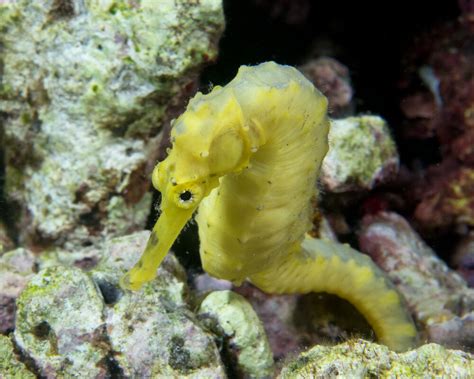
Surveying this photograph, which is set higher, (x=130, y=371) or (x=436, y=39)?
(x=436, y=39)

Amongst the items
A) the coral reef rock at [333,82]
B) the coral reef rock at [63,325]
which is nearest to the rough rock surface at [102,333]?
the coral reef rock at [63,325]

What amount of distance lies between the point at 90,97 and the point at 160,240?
158cm

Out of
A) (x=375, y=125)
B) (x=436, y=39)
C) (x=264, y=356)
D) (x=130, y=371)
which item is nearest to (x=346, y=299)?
(x=264, y=356)

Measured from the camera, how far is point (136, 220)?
12.1 feet

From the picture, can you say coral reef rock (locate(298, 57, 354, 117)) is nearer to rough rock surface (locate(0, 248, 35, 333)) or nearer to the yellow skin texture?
the yellow skin texture

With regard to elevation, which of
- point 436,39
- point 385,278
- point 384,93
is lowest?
point 385,278

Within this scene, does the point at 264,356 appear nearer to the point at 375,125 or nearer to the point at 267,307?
the point at 267,307

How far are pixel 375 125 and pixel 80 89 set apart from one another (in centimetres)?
230

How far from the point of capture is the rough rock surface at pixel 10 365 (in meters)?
2.43

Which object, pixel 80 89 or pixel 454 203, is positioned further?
pixel 454 203

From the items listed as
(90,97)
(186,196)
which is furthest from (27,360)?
(90,97)

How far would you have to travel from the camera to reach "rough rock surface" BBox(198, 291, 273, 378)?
9.35 ft

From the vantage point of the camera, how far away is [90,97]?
3359 mm

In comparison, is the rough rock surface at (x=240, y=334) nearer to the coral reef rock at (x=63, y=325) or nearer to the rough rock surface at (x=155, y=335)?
the rough rock surface at (x=155, y=335)
